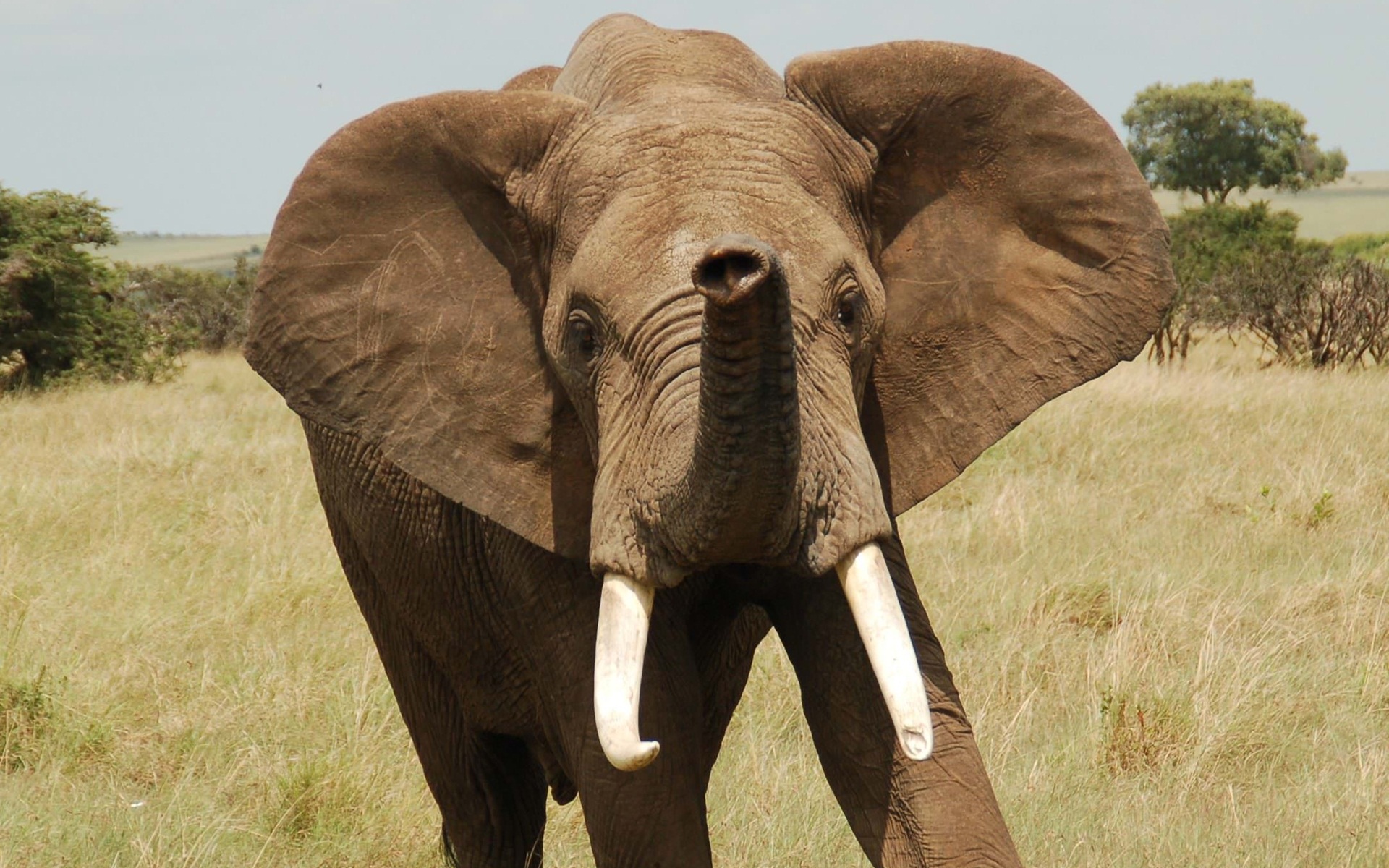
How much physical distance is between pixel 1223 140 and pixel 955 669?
3695 centimetres

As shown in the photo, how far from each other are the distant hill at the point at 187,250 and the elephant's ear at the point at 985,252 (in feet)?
228

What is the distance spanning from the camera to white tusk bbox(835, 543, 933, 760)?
2.43 m

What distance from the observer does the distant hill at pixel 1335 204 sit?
6338 centimetres

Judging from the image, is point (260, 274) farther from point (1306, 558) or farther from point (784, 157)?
point (1306, 558)

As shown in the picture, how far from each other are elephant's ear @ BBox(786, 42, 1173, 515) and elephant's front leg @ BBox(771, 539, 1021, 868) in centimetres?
26

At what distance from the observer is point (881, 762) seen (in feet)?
9.75

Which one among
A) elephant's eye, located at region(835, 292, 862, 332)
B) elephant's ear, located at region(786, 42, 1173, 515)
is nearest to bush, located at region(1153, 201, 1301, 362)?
elephant's ear, located at region(786, 42, 1173, 515)

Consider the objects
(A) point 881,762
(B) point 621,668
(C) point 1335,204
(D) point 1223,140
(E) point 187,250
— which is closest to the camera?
(B) point 621,668

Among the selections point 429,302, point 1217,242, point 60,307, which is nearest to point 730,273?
point 429,302

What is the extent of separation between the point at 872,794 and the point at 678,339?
0.93m

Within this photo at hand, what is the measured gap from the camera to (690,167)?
2.76 meters

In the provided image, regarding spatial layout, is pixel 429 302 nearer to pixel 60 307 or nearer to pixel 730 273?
pixel 730 273

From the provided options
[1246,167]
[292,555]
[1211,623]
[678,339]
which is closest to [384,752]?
[292,555]

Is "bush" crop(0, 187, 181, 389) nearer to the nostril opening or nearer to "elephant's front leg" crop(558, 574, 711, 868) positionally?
"elephant's front leg" crop(558, 574, 711, 868)
